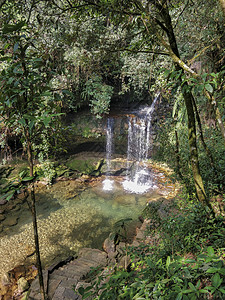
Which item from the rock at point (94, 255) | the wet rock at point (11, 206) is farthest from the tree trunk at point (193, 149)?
the wet rock at point (11, 206)

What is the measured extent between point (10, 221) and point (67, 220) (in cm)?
182

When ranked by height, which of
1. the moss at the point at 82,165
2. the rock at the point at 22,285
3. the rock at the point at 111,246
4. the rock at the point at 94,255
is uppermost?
the moss at the point at 82,165

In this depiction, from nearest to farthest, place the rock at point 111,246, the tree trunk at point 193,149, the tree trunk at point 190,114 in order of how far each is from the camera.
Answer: the tree trunk at point 190,114, the tree trunk at point 193,149, the rock at point 111,246

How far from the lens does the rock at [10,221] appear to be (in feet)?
19.9

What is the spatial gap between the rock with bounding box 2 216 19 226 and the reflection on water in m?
0.12

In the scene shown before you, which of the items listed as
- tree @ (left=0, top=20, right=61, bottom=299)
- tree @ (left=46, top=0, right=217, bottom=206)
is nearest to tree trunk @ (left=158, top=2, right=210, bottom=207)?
tree @ (left=46, top=0, right=217, bottom=206)

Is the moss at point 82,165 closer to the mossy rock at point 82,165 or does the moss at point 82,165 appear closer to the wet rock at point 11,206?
the mossy rock at point 82,165

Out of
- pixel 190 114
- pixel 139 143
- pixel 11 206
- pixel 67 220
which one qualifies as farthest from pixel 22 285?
pixel 139 143

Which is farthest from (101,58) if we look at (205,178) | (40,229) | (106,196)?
(106,196)

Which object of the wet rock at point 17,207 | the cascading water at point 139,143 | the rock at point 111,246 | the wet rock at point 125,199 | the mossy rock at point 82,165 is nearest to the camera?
the rock at point 111,246

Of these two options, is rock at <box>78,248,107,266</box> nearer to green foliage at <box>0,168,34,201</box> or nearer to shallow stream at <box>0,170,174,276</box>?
shallow stream at <box>0,170,174,276</box>

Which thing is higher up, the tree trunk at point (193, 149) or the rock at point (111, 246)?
the tree trunk at point (193, 149)

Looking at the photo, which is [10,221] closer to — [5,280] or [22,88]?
[5,280]

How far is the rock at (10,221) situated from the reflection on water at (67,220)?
12 cm
